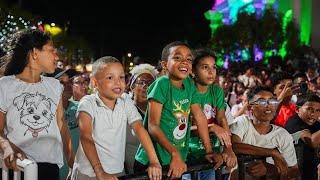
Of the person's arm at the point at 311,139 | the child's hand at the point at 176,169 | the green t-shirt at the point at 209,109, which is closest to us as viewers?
the child's hand at the point at 176,169

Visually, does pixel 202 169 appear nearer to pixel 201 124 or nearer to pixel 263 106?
pixel 201 124

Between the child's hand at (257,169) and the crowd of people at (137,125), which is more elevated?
the crowd of people at (137,125)

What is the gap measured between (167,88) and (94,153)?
988mm

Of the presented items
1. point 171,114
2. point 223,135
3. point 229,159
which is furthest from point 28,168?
point 223,135

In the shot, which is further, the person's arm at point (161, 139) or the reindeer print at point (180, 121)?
the reindeer print at point (180, 121)

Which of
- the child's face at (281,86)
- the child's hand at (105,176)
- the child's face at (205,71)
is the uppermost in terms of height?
the child's face at (205,71)

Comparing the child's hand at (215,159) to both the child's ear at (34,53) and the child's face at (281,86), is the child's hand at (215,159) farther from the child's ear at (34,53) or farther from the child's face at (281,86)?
the child's face at (281,86)

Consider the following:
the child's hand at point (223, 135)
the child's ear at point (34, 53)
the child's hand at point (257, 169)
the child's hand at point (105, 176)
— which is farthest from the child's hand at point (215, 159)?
the child's ear at point (34, 53)

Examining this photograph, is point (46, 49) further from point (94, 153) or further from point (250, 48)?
point (250, 48)

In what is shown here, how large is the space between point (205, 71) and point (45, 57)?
1496 mm

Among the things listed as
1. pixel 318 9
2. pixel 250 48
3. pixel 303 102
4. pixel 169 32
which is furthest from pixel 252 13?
pixel 303 102

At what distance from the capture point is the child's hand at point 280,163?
4355 mm

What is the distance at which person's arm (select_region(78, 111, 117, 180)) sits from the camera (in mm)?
3383

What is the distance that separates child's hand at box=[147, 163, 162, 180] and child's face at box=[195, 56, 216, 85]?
1258mm
